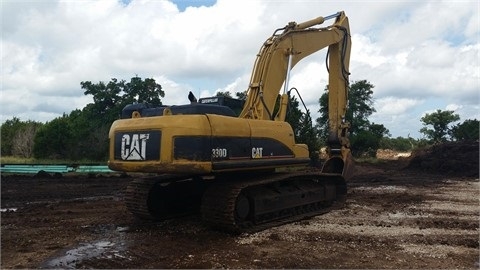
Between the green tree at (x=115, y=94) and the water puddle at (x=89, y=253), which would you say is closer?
the water puddle at (x=89, y=253)

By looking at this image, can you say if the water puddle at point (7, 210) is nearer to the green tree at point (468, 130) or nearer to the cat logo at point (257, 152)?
the cat logo at point (257, 152)

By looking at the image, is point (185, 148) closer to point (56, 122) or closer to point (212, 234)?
point (212, 234)

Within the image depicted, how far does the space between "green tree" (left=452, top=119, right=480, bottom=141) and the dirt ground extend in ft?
68.0

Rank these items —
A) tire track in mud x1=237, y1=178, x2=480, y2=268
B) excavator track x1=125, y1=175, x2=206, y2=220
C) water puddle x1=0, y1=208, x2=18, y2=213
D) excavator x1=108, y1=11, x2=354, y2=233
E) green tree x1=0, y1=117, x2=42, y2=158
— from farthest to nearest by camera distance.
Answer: green tree x1=0, y1=117, x2=42, y2=158, water puddle x1=0, y1=208, x2=18, y2=213, excavator track x1=125, y1=175, x2=206, y2=220, excavator x1=108, y1=11, x2=354, y2=233, tire track in mud x1=237, y1=178, x2=480, y2=268

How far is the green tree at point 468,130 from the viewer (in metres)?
29.4

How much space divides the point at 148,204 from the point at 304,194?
2.95 metres

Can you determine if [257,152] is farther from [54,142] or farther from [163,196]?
[54,142]

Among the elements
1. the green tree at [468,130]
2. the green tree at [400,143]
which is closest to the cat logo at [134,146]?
the green tree at [468,130]

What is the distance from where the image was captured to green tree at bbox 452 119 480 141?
29.4 metres

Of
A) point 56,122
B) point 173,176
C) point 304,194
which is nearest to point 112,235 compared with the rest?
point 173,176

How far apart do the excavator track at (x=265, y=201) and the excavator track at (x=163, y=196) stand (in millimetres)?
1163

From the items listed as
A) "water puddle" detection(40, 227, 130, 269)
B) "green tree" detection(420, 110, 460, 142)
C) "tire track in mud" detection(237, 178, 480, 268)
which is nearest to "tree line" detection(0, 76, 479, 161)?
"green tree" detection(420, 110, 460, 142)

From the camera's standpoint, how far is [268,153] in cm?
789

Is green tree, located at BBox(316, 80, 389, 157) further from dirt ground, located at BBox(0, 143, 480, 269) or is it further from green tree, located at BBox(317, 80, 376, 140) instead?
dirt ground, located at BBox(0, 143, 480, 269)
